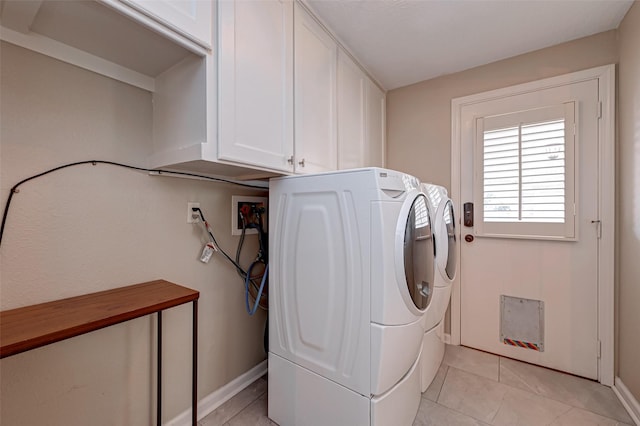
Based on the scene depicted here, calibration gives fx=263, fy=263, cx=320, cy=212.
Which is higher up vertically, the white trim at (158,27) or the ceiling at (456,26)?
the ceiling at (456,26)

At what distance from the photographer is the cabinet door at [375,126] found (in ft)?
7.74

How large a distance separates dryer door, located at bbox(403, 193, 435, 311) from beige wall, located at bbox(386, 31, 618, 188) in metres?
1.22

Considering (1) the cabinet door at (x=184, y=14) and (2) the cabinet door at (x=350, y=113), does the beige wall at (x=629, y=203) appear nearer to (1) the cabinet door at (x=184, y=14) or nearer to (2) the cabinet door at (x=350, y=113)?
(2) the cabinet door at (x=350, y=113)

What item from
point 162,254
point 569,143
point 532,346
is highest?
point 569,143

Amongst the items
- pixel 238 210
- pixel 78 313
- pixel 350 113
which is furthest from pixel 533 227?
pixel 78 313

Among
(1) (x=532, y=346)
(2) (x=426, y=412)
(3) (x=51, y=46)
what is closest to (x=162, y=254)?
(3) (x=51, y=46)

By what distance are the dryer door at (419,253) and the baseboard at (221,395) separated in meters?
1.28

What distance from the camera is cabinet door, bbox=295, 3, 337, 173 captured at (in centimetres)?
154

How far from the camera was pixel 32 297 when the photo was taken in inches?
39.4

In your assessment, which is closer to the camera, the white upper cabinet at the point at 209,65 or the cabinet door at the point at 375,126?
the white upper cabinet at the point at 209,65

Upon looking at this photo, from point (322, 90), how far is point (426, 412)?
2.11 meters

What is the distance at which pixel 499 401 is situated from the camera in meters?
1.68

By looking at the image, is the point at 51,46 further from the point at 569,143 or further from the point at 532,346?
the point at 532,346

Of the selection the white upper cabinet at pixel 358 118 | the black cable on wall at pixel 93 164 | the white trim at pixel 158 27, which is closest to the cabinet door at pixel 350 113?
the white upper cabinet at pixel 358 118
